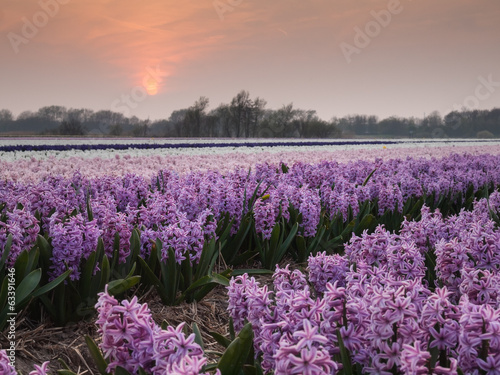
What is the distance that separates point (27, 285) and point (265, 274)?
2364 millimetres

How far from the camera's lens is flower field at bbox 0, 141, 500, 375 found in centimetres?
155

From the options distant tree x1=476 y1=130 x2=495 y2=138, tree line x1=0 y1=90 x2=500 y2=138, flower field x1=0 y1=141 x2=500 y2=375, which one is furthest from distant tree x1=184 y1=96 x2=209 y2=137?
flower field x1=0 y1=141 x2=500 y2=375

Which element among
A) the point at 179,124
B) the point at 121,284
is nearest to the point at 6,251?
the point at 121,284

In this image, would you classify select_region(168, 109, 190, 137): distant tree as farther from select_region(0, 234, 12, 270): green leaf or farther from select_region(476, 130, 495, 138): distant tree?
select_region(0, 234, 12, 270): green leaf

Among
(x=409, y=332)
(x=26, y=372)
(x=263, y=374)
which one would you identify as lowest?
(x=26, y=372)

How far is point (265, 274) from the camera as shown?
191 inches

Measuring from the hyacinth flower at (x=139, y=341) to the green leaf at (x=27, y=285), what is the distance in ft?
5.56

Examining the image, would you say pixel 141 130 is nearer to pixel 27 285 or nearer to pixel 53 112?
pixel 53 112

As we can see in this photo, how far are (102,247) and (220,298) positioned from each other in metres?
1.23

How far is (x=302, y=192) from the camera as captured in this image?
5551 mm

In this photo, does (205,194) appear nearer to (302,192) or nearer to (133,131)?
(302,192)

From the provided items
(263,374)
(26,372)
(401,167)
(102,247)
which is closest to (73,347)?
(26,372)

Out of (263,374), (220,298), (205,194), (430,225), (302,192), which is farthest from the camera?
(302,192)

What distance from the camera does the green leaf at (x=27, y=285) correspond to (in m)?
3.04
